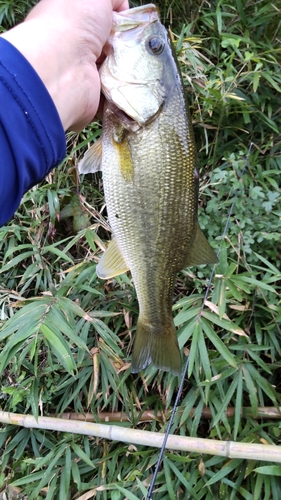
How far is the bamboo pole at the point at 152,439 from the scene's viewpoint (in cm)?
171

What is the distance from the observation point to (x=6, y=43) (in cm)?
91

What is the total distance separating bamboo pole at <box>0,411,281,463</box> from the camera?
1.71 m

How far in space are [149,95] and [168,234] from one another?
Answer: 425 mm

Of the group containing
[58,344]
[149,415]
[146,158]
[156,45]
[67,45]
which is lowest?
[149,415]

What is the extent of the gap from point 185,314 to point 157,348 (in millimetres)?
432

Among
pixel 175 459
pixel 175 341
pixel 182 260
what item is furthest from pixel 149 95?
pixel 175 459

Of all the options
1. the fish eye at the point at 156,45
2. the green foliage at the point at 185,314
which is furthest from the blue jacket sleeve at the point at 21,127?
the green foliage at the point at 185,314

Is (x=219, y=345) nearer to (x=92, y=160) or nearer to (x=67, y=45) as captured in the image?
(x=92, y=160)

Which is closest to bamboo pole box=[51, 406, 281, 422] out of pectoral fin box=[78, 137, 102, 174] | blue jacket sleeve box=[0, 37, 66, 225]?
pectoral fin box=[78, 137, 102, 174]

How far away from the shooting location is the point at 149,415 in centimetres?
212

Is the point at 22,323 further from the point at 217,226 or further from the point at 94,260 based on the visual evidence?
the point at 217,226

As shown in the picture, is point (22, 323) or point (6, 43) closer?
point (6, 43)

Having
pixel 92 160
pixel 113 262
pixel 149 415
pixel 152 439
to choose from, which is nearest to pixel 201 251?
pixel 113 262

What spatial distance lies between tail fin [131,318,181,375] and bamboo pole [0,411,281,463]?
1.90ft
